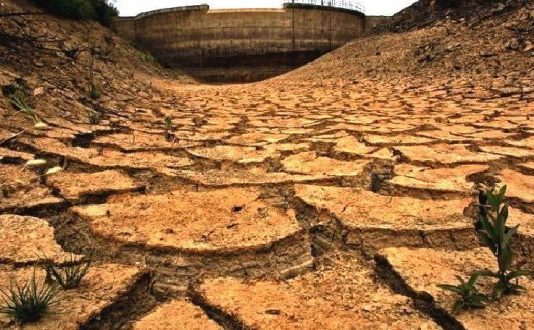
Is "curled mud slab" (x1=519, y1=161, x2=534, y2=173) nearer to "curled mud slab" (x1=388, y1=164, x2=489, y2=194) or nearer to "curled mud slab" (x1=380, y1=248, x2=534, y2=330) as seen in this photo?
"curled mud slab" (x1=388, y1=164, x2=489, y2=194)

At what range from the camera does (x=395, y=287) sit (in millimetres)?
1036

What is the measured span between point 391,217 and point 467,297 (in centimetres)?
46

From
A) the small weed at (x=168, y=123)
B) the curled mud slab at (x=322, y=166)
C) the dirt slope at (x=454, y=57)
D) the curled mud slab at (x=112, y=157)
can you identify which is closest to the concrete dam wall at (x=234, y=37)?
the dirt slope at (x=454, y=57)

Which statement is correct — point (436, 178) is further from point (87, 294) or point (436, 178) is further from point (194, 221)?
point (87, 294)

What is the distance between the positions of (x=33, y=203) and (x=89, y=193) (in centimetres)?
17

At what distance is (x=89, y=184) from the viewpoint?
1.67 meters

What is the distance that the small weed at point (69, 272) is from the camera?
98 cm

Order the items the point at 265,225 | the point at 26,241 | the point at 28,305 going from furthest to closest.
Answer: the point at 265,225, the point at 26,241, the point at 28,305

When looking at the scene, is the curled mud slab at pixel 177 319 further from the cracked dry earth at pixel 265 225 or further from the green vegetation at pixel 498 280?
the green vegetation at pixel 498 280

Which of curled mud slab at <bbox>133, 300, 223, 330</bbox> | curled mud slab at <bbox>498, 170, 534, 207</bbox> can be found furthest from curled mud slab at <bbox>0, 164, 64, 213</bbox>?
curled mud slab at <bbox>498, 170, 534, 207</bbox>

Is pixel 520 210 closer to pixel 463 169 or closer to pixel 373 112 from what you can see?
pixel 463 169

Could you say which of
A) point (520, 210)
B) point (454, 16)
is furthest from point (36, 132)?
point (454, 16)

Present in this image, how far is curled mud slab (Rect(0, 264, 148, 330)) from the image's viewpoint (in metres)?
0.87

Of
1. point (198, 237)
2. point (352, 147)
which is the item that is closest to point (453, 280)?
point (198, 237)
